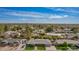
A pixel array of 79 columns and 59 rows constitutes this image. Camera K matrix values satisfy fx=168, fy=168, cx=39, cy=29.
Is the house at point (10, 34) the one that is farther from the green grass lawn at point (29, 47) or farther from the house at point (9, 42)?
the green grass lawn at point (29, 47)

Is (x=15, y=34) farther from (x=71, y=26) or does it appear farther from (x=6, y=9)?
(x=71, y=26)

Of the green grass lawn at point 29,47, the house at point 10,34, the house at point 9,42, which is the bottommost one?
the green grass lawn at point 29,47

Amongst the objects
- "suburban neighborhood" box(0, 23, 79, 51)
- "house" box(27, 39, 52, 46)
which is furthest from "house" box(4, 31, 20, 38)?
"house" box(27, 39, 52, 46)

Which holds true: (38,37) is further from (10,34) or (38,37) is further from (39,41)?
(10,34)

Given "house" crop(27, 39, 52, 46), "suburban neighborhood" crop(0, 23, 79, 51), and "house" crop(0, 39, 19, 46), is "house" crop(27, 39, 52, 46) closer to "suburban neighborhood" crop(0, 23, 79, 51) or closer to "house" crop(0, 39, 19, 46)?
"suburban neighborhood" crop(0, 23, 79, 51)

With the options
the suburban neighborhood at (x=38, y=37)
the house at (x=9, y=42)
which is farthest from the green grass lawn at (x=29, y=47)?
the house at (x=9, y=42)
